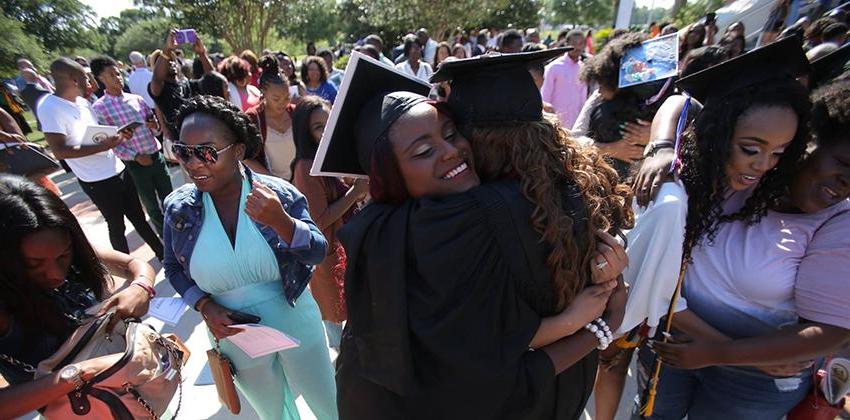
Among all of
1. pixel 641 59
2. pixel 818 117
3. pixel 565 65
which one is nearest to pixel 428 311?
pixel 818 117

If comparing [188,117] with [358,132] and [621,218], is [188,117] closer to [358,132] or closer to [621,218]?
[358,132]

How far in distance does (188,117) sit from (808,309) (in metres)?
2.55

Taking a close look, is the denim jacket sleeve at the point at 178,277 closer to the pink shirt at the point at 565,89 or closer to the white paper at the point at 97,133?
the white paper at the point at 97,133

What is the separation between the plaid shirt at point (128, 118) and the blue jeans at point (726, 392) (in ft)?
15.2

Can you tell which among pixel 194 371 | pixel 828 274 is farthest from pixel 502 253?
pixel 194 371

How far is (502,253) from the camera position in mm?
1051

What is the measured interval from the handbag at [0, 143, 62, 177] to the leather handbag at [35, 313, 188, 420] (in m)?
2.68

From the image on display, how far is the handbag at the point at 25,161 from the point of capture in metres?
3.17

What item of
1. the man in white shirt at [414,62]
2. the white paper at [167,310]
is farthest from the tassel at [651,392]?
the man in white shirt at [414,62]

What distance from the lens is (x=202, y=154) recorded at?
5.69 feet

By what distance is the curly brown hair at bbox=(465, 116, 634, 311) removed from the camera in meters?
1.07

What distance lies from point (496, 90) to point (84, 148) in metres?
3.82

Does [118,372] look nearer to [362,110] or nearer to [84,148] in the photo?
[362,110]

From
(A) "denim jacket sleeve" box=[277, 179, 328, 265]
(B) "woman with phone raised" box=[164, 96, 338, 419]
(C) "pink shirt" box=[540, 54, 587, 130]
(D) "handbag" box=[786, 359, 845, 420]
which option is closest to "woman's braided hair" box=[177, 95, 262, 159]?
(B) "woman with phone raised" box=[164, 96, 338, 419]
